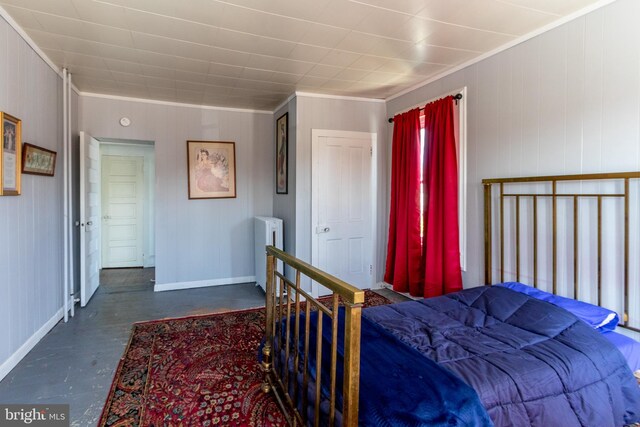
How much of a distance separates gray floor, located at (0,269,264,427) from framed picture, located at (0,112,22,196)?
49.7 inches

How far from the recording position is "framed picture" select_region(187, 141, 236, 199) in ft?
14.9

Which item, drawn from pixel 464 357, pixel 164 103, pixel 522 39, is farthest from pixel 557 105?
pixel 164 103

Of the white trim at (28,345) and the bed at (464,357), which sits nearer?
the bed at (464,357)

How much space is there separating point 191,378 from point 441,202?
101 inches

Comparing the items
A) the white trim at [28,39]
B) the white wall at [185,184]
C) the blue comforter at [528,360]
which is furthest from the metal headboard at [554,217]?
the white trim at [28,39]

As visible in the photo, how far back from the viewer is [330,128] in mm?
4109

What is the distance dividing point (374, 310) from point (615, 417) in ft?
4.23

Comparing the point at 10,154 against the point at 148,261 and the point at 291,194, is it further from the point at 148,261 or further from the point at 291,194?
the point at 148,261

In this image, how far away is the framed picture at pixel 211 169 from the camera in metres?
4.55

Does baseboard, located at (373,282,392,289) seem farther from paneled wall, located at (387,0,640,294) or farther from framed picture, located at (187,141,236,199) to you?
framed picture, located at (187,141,236,199)

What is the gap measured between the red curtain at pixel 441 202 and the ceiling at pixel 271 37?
0.52 m

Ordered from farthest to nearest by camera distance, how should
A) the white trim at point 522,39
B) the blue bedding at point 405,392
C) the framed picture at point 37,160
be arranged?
the framed picture at point 37,160, the white trim at point 522,39, the blue bedding at point 405,392

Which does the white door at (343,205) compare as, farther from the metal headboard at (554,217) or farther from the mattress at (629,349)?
the mattress at (629,349)

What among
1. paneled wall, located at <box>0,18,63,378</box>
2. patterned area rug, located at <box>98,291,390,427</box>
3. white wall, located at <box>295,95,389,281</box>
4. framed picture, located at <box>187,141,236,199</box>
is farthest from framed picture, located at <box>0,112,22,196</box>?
white wall, located at <box>295,95,389,281</box>
